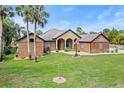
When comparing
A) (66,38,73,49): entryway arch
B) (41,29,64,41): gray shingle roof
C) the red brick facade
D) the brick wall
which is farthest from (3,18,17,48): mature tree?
the brick wall

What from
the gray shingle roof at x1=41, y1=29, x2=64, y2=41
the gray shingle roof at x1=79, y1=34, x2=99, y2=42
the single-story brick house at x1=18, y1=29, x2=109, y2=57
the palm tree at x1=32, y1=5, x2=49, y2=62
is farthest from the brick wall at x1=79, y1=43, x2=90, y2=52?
the palm tree at x1=32, y1=5, x2=49, y2=62

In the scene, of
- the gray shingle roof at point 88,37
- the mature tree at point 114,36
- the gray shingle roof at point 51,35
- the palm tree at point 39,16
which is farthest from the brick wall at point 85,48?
the palm tree at point 39,16

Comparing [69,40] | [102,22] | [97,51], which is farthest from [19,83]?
[69,40]

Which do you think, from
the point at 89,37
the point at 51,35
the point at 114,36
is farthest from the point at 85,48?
the point at 114,36

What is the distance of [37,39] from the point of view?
59.5 feet

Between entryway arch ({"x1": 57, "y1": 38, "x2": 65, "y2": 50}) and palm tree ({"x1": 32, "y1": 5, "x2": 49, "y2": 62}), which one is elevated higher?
palm tree ({"x1": 32, "y1": 5, "x2": 49, "y2": 62})

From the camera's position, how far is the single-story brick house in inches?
709

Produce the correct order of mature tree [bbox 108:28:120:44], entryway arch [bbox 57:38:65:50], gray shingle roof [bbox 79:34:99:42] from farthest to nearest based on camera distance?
mature tree [bbox 108:28:120:44]
entryway arch [bbox 57:38:65:50]
gray shingle roof [bbox 79:34:99:42]

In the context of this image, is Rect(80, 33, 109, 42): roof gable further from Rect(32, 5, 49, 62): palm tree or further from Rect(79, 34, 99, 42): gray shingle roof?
Rect(32, 5, 49, 62): palm tree

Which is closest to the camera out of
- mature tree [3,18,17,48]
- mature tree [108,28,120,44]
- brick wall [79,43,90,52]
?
brick wall [79,43,90,52]

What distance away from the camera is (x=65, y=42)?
21.9 meters

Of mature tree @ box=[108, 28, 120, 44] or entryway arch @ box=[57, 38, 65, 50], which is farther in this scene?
mature tree @ box=[108, 28, 120, 44]

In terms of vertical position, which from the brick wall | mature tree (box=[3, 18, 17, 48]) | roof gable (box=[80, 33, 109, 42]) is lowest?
the brick wall
